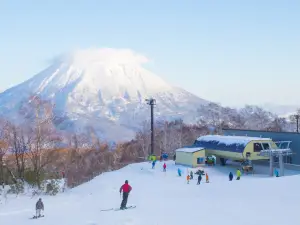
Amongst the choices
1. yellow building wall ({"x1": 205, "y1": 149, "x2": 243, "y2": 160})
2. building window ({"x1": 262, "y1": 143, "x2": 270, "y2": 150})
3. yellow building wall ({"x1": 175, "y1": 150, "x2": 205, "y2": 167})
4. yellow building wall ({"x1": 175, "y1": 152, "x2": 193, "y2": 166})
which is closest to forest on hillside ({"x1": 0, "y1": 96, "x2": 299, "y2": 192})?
yellow building wall ({"x1": 175, "y1": 152, "x2": 193, "y2": 166})

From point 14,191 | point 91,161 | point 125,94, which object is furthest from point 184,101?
point 14,191

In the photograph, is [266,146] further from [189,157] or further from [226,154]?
[189,157]

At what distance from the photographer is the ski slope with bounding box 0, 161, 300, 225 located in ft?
37.2

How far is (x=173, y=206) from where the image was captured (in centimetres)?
1398

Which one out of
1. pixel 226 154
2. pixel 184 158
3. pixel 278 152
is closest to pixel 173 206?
pixel 278 152

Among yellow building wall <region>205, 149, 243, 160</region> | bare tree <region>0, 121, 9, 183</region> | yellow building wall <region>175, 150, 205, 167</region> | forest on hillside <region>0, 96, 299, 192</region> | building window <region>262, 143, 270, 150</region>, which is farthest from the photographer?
yellow building wall <region>175, 150, 205, 167</region>

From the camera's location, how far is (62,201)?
1811 cm

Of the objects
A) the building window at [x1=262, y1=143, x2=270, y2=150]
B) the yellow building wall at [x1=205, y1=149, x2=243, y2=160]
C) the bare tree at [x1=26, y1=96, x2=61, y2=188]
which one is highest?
the bare tree at [x1=26, y1=96, x2=61, y2=188]

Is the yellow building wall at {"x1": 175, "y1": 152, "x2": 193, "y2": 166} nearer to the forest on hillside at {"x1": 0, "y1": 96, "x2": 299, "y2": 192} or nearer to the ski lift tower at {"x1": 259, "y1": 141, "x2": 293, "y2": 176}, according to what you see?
the ski lift tower at {"x1": 259, "y1": 141, "x2": 293, "y2": 176}

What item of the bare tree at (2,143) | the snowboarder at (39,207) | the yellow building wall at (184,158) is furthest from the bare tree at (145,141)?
the snowboarder at (39,207)

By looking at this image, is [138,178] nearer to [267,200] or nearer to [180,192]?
[180,192]

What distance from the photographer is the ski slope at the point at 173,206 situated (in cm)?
1134

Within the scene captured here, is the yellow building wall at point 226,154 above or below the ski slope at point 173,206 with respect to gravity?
above

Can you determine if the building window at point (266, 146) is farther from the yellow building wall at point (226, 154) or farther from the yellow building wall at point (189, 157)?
the yellow building wall at point (189, 157)
